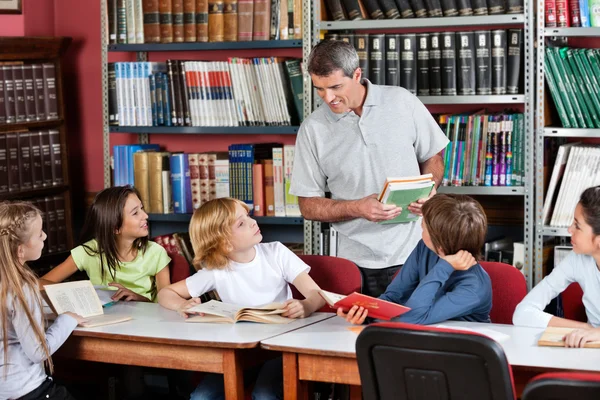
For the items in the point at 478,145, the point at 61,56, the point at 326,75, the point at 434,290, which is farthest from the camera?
the point at 61,56

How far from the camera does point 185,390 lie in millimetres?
4047

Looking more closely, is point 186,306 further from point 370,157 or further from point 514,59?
point 514,59

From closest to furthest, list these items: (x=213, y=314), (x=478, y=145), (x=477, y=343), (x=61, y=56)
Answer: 1. (x=477, y=343)
2. (x=213, y=314)
3. (x=478, y=145)
4. (x=61, y=56)

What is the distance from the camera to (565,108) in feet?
12.6

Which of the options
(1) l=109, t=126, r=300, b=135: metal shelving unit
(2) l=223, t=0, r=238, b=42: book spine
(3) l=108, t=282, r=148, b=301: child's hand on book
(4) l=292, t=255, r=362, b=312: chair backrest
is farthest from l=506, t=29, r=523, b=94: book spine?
(3) l=108, t=282, r=148, b=301: child's hand on book

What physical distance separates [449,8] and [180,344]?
6.65 ft

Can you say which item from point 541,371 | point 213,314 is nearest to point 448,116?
point 213,314

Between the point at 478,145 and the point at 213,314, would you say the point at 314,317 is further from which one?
the point at 478,145

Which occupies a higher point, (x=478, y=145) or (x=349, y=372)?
(x=478, y=145)

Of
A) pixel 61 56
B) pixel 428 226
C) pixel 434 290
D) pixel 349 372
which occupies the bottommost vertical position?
pixel 349 372

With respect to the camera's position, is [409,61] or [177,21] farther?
[177,21]

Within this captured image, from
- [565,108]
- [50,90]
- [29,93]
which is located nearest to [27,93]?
[29,93]

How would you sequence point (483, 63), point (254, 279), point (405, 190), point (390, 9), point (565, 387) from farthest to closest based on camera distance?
point (390, 9) < point (483, 63) < point (254, 279) < point (405, 190) < point (565, 387)

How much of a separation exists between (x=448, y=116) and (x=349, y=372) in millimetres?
1804
